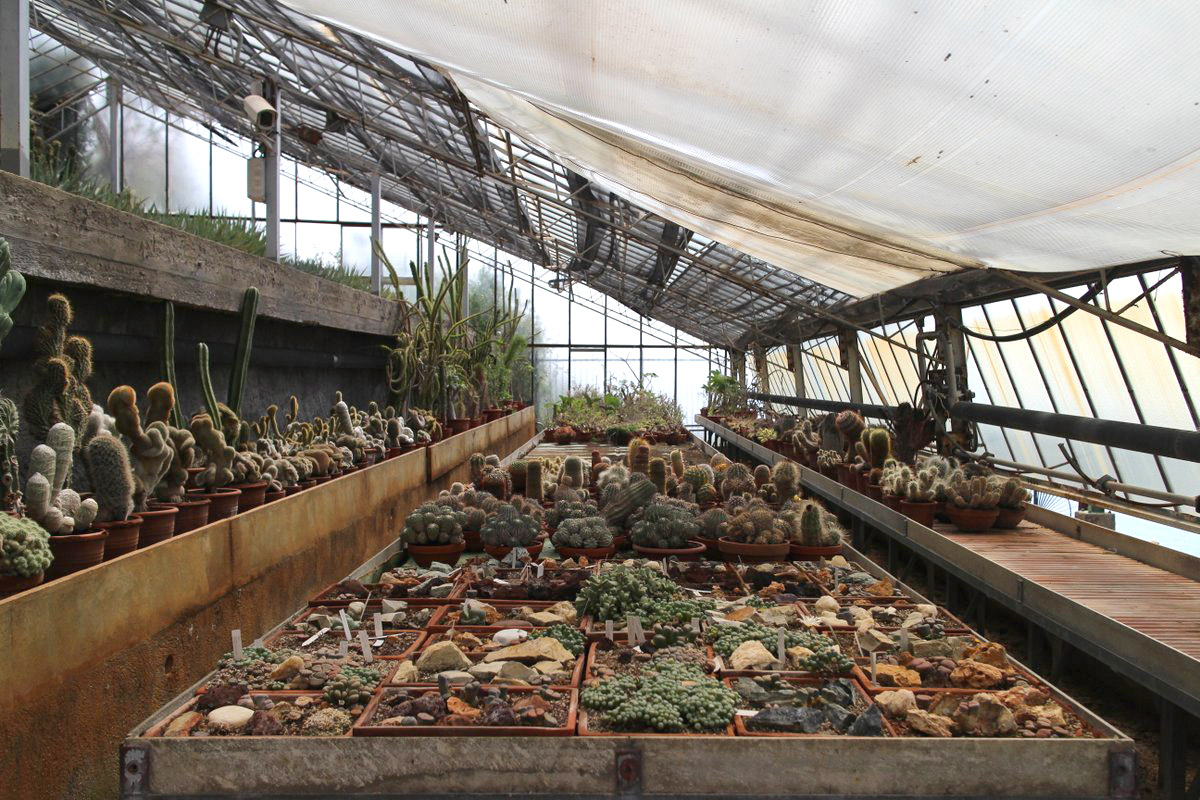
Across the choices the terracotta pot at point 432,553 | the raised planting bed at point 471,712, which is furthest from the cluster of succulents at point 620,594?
the terracotta pot at point 432,553

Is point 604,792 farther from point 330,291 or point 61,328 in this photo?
point 330,291

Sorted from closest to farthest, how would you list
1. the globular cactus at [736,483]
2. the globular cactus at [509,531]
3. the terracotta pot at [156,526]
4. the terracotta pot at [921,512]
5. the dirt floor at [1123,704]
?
the terracotta pot at [156,526] < the dirt floor at [1123,704] < the globular cactus at [509,531] < the terracotta pot at [921,512] < the globular cactus at [736,483]

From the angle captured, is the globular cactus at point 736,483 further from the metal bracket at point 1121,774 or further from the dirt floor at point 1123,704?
the metal bracket at point 1121,774

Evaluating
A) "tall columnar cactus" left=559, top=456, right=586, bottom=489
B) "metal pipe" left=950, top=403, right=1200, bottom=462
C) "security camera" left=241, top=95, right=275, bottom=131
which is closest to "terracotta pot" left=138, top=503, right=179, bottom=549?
"tall columnar cactus" left=559, top=456, right=586, bottom=489

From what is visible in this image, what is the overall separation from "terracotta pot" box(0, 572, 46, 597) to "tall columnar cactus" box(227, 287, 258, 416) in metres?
2.01

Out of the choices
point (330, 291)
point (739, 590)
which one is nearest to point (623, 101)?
point (739, 590)

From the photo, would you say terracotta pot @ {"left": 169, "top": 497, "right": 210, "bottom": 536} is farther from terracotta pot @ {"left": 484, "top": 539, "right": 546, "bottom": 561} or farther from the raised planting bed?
terracotta pot @ {"left": 484, "top": 539, "right": 546, "bottom": 561}

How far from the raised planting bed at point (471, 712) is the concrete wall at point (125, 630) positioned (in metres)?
0.73

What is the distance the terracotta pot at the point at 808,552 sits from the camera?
4.45 m

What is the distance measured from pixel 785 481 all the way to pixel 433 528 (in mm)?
2149

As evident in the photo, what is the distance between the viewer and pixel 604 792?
7.12 ft

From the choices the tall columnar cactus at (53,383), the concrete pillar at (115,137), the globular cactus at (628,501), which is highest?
the concrete pillar at (115,137)

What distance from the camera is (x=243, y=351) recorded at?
452 centimetres

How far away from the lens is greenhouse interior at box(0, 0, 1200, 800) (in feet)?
7.08
